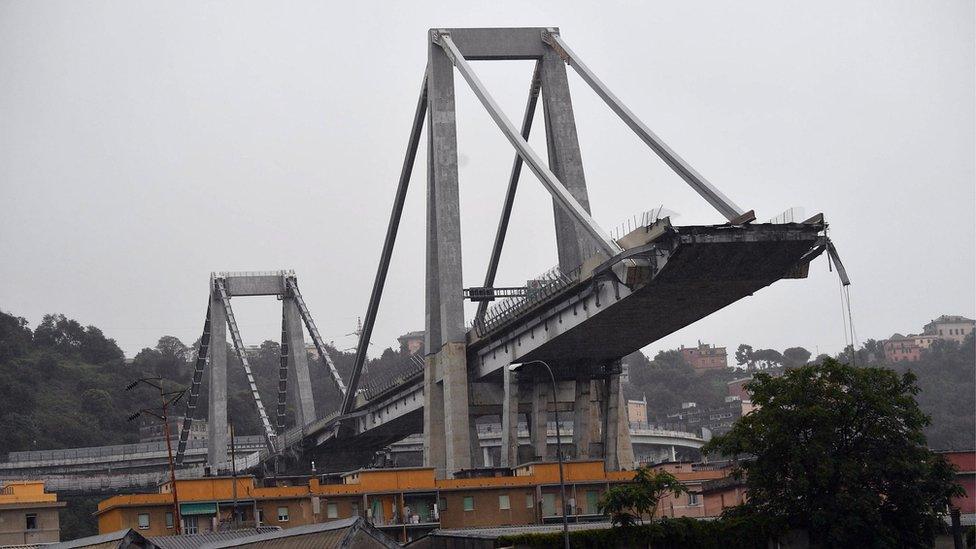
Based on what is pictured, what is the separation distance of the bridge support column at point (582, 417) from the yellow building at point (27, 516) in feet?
109

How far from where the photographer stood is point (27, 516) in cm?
8681

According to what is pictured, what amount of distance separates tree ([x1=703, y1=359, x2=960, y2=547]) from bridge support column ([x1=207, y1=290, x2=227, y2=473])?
82.7m

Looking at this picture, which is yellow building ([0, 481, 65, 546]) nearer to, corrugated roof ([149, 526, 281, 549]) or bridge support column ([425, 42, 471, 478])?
bridge support column ([425, 42, 471, 478])

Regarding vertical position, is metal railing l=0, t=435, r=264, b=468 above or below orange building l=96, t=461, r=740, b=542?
above

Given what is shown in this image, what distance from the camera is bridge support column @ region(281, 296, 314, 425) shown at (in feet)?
506

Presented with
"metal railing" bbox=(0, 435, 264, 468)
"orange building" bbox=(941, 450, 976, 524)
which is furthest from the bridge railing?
"metal railing" bbox=(0, 435, 264, 468)

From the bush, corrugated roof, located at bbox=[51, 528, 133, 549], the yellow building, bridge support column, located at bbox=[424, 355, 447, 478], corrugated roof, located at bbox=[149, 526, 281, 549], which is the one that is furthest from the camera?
bridge support column, located at bbox=[424, 355, 447, 478]

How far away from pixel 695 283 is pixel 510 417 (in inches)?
881

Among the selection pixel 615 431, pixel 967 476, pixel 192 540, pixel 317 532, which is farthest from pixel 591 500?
pixel 317 532

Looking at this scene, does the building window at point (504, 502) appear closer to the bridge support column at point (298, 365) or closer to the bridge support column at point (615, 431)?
the bridge support column at point (615, 431)

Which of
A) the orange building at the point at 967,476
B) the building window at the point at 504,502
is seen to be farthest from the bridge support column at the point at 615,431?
the orange building at the point at 967,476

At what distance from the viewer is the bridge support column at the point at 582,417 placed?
9519 centimetres

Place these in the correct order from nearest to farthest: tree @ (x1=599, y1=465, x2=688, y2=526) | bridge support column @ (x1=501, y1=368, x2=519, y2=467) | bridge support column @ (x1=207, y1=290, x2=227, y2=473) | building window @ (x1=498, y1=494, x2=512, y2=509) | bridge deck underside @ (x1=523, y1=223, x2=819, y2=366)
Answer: tree @ (x1=599, y1=465, x2=688, y2=526) → bridge deck underside @ (x1=523, y1=223, x2=819, y2=366) → building window @ (x1=498, y1=494, x2=512, y2=509) → bridge support column @ (x1=501, y1=368, x2=519, y2=467) → bridge support column @ (x1=207, y1=290, x2=227, y2=473)

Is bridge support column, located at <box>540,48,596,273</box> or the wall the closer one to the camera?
the wall
